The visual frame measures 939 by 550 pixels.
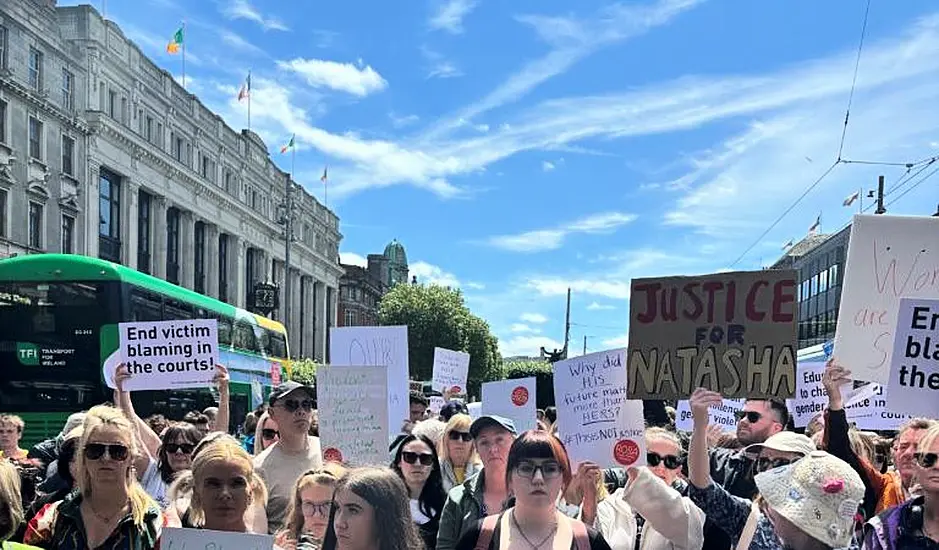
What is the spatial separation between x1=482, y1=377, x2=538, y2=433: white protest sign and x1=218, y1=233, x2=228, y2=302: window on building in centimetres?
4157

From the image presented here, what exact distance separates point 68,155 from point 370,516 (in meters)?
30.6

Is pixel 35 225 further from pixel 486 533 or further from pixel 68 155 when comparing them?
pixel 486 533

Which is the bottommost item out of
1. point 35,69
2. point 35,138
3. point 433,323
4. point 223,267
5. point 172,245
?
point 433,323

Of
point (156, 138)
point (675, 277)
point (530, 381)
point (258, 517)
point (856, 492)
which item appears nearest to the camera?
point (856, 492)

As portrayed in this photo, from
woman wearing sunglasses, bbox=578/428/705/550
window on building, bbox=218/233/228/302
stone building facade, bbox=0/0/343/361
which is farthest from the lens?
window on building, bbox=218/233/228/302

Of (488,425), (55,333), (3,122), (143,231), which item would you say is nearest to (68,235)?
(3,122)

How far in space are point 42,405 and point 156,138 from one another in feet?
89.4

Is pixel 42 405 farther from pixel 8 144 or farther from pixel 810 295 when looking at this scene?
pixel 810 295

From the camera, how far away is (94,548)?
10.4 ft

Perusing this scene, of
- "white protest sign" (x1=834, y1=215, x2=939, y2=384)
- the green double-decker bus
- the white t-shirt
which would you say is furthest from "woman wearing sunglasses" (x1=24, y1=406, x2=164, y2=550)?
the green double-decker bus

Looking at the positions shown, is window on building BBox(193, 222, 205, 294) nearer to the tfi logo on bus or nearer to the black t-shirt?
the tfi logo on bus

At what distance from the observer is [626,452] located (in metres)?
3.78

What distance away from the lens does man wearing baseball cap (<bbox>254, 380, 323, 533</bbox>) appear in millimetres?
4492

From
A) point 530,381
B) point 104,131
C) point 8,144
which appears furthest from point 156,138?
point 530,381
